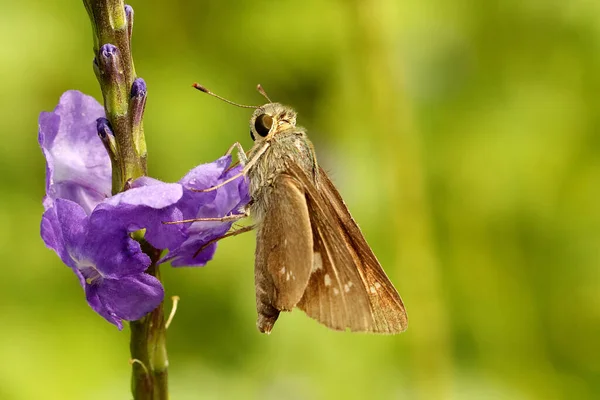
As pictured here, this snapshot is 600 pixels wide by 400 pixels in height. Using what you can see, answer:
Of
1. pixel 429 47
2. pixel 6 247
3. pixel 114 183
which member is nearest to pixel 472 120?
pixel 429 47

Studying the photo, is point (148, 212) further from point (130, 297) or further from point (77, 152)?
point (77, 152)

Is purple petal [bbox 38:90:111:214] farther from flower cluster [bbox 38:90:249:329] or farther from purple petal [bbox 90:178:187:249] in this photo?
purple petal [bbox 90:178:187:249]

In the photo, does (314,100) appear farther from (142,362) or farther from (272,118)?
(142,362)

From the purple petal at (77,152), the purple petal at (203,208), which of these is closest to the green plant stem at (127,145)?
the purple petal at (203,208)

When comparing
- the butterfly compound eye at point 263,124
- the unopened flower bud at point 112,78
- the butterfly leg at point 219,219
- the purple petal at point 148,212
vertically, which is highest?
the butterfly compound eye at point 263,124

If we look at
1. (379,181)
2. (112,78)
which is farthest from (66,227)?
(379,181)

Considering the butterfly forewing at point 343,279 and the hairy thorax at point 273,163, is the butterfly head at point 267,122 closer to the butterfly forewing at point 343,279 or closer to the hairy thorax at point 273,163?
the hairy thorax at point 273,163
